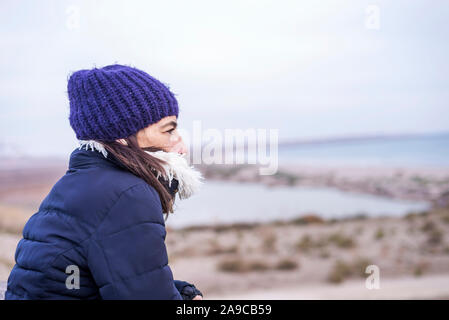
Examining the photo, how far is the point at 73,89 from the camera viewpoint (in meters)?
1.63

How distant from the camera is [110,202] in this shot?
4.36ft

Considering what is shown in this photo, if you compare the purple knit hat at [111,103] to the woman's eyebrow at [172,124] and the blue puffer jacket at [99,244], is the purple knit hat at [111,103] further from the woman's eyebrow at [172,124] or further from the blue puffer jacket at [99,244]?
the blue puffer jacket at [99,244]

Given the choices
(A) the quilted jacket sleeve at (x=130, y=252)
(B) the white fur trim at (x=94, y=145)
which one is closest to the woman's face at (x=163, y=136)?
(B) the white fur trim at (x=94, y=145)

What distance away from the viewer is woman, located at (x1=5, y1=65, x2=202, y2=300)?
1.30 m

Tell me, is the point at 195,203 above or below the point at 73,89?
above

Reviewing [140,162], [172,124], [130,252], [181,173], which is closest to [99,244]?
[130,252]

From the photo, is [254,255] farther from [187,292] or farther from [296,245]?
[187,292]

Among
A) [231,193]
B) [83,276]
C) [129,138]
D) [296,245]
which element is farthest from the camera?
[231,193]

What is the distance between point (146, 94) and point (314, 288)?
9.15 metres

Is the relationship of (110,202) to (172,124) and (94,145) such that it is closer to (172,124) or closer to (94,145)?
(94,145)

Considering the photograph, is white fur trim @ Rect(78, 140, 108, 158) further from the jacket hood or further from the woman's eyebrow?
the woman's eyebrow

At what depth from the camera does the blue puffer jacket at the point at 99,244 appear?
1.29m

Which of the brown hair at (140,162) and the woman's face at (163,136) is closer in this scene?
the brown hair at (140,162)
